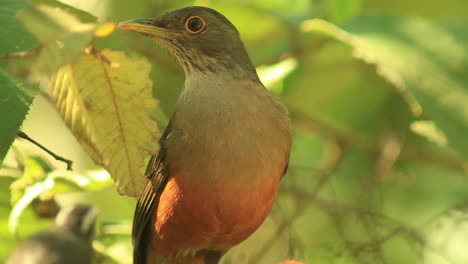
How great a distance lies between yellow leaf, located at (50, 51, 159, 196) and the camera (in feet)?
7.22

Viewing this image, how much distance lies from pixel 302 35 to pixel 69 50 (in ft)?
12.1

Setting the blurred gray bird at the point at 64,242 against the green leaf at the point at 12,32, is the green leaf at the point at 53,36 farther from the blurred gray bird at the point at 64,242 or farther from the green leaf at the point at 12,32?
the blurred gray bird at the point at 64,242

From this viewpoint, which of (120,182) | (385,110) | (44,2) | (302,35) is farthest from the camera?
(385,110)

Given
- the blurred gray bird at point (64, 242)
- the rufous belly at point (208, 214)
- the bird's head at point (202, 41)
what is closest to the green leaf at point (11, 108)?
the blurred gray bird at point (64, 242)

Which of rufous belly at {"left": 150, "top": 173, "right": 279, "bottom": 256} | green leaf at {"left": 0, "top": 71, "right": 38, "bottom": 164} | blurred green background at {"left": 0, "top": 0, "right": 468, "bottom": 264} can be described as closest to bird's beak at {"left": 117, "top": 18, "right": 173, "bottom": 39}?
blurred green background at {"left": 0, "top": 0, "right": 468, "bottom": 264}

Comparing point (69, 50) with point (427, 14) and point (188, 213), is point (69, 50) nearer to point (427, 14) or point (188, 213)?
point (188, 213)

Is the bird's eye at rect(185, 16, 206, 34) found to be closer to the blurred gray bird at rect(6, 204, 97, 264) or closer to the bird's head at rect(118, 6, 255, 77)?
the bird's head at rect(118, 6, 255, 77)

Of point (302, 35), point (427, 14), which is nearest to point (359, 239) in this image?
point (302, 35)

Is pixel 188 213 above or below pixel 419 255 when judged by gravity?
above

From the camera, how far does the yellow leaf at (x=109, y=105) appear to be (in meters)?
2.20

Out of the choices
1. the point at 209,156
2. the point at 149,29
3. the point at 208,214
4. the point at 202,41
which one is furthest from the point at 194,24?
the point at 208,214

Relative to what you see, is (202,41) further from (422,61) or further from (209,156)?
(422,61)

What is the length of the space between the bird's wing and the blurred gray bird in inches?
7.2

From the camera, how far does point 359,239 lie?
14.0 ft
